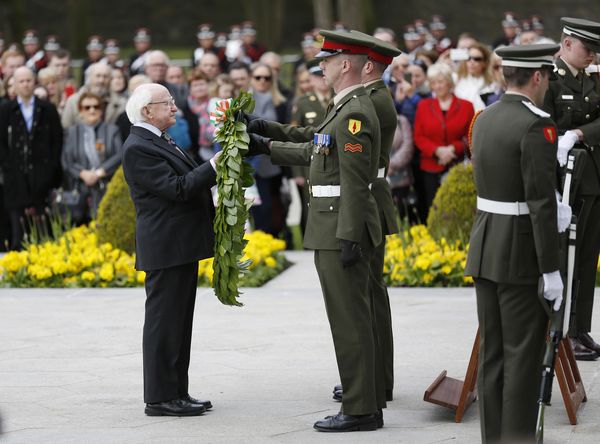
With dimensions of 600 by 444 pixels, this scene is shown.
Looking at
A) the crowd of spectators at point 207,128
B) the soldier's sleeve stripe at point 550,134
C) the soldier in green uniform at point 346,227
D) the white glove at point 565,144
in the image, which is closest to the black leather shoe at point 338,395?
the soldier in green uniform at point 346,227

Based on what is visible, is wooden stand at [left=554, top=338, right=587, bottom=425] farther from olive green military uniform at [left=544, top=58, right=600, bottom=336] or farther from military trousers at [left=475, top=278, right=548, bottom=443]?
olive green military uniform at [left=544, top=58, right=600, bottom=336]

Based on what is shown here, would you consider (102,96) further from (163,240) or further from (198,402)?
(198,402)

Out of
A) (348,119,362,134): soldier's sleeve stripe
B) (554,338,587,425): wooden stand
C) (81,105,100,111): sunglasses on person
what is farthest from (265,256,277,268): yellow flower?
(348,119,362,134): soldier's sleeve stripe

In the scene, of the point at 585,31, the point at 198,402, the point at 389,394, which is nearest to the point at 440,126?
the point at 585,31

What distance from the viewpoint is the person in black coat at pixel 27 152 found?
14336mm

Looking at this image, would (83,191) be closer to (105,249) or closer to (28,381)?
(105,249)

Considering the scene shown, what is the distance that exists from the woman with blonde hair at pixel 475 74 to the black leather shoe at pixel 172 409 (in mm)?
6993

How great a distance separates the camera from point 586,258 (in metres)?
8.56

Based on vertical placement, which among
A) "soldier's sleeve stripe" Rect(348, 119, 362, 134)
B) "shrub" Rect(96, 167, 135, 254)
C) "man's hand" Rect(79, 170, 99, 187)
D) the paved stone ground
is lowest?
the paved stone ground

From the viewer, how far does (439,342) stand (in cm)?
911

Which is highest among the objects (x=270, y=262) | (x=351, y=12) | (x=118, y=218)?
(x=351, y=12)

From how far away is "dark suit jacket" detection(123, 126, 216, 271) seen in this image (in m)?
7.28

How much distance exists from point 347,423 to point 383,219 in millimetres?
1213

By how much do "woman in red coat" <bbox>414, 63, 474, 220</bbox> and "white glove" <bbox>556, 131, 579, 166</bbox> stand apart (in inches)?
210
